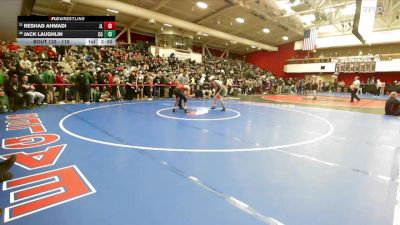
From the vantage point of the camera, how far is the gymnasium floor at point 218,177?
7.96ft

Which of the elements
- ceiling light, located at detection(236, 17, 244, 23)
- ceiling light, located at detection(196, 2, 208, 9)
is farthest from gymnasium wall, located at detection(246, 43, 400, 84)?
ceiling light, located at detection(196, 2, 208, 9)

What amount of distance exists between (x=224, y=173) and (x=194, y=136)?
2.19m

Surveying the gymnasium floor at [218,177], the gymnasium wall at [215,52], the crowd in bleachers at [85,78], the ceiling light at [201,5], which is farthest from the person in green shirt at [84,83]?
the gymnasium wall at [215,52]

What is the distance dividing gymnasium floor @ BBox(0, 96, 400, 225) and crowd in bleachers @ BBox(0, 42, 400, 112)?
412cm

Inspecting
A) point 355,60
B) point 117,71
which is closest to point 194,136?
point 117,71

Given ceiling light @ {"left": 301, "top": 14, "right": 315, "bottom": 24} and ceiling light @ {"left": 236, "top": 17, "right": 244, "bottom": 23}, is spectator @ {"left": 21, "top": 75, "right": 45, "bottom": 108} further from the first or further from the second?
ceiling light @ {"left": 301, "top": 14, "right": 315, "bottom": 24}

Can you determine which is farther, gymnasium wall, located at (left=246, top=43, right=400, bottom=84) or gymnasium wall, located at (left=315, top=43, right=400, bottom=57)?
gymnasium wall, located at (left=246, top=43, right=400, bottom=84)

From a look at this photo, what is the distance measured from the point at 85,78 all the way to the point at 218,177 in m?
10.1

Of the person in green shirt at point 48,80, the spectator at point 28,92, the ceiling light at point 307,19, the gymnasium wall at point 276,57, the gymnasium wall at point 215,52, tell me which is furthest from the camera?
the gymnasium wall at point 276,57

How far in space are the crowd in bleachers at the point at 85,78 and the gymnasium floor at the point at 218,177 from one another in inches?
162

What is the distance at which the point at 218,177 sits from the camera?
3.33 metres
